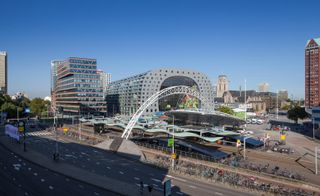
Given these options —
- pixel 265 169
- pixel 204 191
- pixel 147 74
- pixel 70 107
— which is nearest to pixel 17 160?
pixel 204 191

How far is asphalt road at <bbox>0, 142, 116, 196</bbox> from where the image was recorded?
32562mm

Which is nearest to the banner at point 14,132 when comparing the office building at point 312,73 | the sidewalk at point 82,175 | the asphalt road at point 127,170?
the asphalt road at point 127,170

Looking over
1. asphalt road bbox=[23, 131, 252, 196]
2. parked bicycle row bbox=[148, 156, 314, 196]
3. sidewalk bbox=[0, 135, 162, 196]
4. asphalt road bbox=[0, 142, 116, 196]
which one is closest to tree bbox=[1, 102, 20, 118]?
asphalt road bbox=[23, 131, 252, 196]

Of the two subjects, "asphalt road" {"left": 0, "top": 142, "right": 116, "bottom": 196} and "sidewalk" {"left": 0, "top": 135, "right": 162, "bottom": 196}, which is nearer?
"sidewalk" {"left": 0, "top": 135, "right": 162, "bottom": 196}

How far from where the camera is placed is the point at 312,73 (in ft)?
540

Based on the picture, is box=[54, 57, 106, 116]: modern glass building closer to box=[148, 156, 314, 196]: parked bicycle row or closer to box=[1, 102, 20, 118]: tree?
box=[1, 102, 20, 118]: tree

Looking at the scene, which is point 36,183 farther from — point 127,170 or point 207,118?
point 207,118

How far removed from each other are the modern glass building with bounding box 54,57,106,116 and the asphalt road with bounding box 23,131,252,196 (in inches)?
4017

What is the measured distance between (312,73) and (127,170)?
162112 millimetres

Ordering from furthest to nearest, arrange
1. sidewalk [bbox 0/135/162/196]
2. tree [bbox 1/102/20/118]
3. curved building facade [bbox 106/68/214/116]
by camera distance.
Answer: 1. curved building facade [bbox 106/68/214/116]
2. tree [bbox 1/102/20/118]
3. sidewalk [bbox 0/135/162/196]

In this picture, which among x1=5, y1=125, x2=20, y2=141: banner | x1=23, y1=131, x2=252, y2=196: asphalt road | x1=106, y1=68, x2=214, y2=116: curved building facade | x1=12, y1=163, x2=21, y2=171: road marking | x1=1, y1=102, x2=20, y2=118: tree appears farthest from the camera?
x1=106, y1=68, x2=214, y2=116: curved building facade

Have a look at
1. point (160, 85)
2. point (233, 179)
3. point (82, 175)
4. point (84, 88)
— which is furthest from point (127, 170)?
point (84, 88)

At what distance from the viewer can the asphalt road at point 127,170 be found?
111ft

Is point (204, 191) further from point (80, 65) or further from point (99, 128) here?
point (80, 65)
